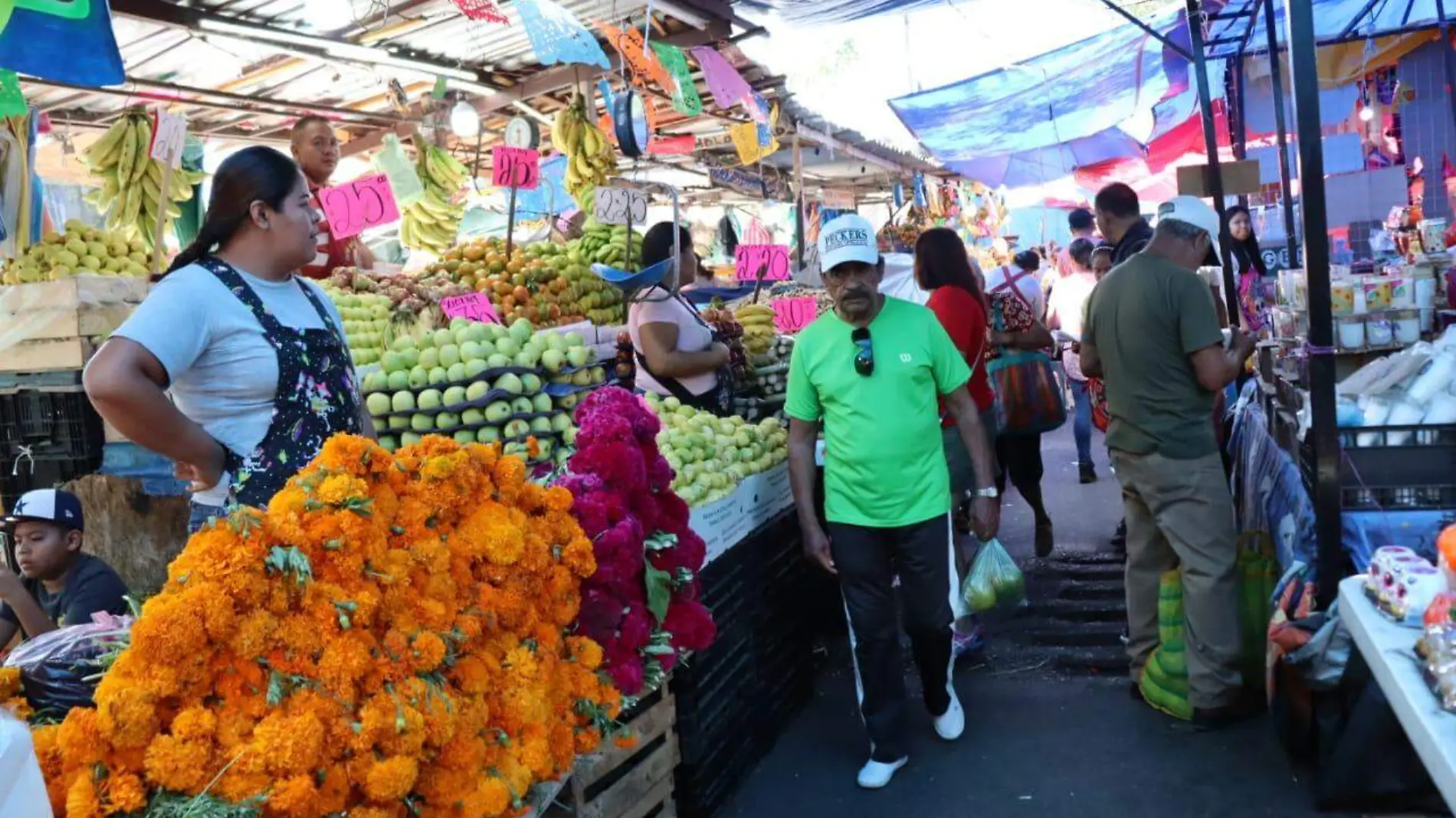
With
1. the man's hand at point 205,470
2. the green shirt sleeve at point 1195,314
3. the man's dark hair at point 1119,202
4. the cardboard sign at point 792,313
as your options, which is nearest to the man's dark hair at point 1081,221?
the cardboard sign at point 792,313

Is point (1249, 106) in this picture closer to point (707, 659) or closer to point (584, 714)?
point (707, 659)

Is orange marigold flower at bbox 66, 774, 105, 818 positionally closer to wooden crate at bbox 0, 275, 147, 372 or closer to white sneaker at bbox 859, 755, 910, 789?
white sneaker at bbox 859, 755, 910, 789

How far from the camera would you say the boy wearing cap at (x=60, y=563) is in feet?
11.3

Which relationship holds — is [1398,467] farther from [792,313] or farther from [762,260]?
[762,260]

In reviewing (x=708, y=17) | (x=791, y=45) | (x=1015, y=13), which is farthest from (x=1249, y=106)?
(x=708, y=17)

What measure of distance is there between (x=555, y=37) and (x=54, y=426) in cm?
287

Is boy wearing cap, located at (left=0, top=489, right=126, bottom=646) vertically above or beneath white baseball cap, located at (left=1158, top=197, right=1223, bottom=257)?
beneath

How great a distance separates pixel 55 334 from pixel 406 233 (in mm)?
3307

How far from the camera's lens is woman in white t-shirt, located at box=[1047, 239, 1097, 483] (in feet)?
27.9

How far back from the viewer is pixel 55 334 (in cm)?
399

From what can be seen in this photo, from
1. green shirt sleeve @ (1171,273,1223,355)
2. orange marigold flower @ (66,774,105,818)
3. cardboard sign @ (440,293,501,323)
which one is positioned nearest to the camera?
orange marigold flower @ (66,774,105,818)

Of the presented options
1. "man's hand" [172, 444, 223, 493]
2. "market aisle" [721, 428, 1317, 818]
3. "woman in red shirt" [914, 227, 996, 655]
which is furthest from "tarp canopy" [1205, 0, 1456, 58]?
"man's hand" [172, 444, 223, 493]

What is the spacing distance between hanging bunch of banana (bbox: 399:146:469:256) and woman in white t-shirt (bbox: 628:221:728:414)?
2922 mm

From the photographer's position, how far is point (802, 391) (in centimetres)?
370
